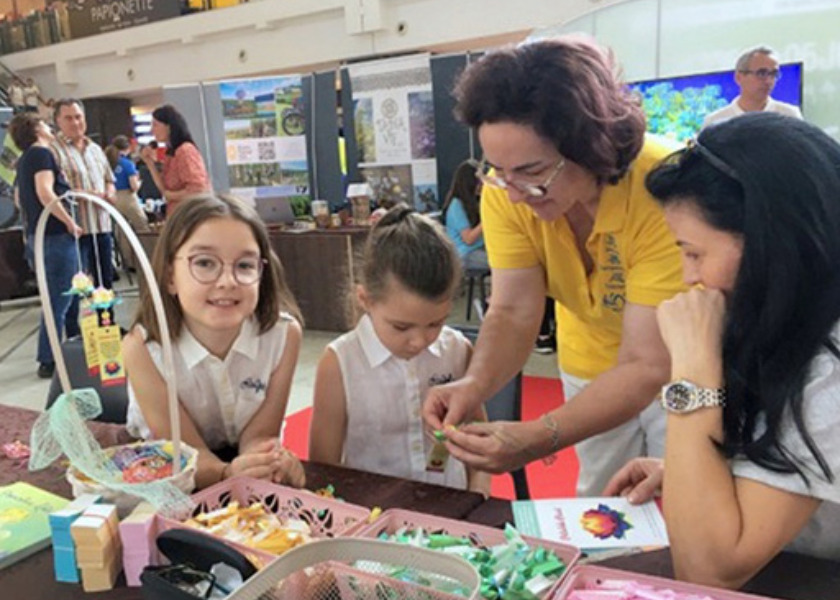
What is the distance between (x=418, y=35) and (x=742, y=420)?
7.80 metres

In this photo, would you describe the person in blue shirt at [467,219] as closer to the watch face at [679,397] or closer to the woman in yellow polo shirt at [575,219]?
the woman in yellow polo shirt at [575,219]

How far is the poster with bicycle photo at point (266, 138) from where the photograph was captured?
22.5 ft

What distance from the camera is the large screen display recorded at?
543 centimetres

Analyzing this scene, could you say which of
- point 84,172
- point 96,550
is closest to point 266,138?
point 84,172

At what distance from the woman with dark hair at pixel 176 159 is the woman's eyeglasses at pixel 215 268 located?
156 inches

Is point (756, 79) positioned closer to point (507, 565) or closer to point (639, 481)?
point (639, 481)

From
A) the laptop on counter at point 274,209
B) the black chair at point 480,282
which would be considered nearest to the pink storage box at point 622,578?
the black chair at point 480,282

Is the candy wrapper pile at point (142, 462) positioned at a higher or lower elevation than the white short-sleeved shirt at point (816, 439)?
lower

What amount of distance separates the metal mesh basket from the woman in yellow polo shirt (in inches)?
22.7

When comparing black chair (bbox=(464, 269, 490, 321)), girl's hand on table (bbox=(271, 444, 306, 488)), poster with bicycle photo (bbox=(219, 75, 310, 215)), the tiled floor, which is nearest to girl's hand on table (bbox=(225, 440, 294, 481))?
girl's hand on table (bbox=(271, 444, 306, 488))

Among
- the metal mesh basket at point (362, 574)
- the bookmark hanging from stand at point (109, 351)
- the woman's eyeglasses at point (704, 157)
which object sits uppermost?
the woman's eyeglasses at point (704, 157)

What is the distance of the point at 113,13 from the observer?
10938 mm

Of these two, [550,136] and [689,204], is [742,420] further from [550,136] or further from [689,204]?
[550,136]

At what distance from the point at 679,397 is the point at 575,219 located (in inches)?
27.2
